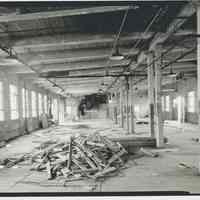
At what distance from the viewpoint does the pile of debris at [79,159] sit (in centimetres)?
646

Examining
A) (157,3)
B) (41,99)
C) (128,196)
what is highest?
(157,3)

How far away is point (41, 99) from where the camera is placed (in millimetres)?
22719

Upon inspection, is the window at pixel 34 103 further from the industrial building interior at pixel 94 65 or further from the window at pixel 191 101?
the window at pixel 191 101

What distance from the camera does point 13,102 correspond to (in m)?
14.6

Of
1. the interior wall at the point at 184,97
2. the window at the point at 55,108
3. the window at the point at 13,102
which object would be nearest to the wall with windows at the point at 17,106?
the window at the point at 13,102

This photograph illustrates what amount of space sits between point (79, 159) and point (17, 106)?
9234 millimetres

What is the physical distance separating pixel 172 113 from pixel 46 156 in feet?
69.2

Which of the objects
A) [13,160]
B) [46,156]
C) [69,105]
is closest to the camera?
[46,156]

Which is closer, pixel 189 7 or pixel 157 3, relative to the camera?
pixel 157 3

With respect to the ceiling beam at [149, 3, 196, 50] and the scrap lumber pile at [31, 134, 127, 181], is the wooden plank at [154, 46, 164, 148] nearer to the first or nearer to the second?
the ceiling beam at [149, 3, 196, 50]

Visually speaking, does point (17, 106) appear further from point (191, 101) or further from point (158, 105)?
point (191, 101)

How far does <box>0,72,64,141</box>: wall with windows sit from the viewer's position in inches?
500

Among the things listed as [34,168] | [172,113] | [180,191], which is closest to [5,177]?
[34,168]

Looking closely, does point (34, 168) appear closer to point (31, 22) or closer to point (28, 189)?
point (28, 189)
